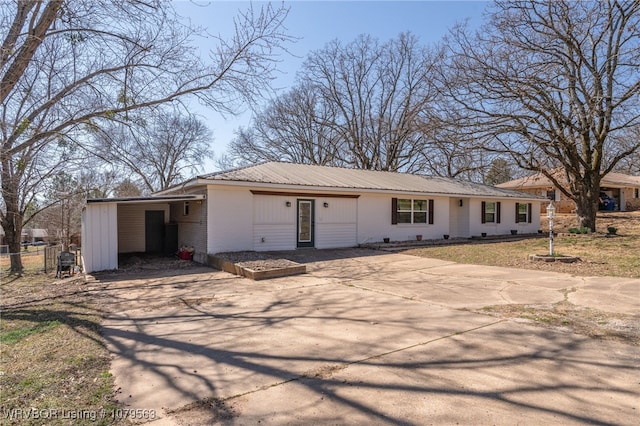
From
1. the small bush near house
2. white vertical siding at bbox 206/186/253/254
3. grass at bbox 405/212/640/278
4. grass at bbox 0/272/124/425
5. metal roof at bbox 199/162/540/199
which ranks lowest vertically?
grass at bbox 0/272/124/425

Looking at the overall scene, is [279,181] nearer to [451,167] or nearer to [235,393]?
[235,393]

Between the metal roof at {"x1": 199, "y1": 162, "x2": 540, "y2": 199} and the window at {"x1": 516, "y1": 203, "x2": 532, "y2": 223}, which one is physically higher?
the metal roof at {"x1": 199, "y1": 162, "x2": 540, "y2": 199}

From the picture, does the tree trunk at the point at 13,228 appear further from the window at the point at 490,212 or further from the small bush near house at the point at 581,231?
the small bush near house at the point at 581,231

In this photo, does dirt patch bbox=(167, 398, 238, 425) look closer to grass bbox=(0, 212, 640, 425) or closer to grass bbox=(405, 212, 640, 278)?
grass bbox=(0, 212, 640, 425)

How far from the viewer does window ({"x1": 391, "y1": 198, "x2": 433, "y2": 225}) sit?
1638 centimetres

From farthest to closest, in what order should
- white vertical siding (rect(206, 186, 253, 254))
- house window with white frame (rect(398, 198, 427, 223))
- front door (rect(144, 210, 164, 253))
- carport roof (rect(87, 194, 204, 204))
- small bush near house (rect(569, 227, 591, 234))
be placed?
small bush near house (rect(569, 227, 591, 234)) → house window with white frame (rect(398, 198, 427, 223)) → front door (rect(144, 210, 164, 253)) → white vertical siding (rect(206, 186, 253, 254)) → carport roof (rect(87, 194, 204, 204))

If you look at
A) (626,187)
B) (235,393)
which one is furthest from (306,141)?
(235,393)

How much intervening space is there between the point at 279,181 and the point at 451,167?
79.1ft

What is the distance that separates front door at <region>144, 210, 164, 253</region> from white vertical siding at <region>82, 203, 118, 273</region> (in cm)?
466

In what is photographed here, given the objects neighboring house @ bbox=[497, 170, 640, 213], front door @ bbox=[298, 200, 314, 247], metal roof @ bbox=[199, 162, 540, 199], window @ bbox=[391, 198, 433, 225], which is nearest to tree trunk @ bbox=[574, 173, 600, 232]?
metal roof @ bbox=[199, 162, 540, 199]

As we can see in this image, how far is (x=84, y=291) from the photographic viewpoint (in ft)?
25.4

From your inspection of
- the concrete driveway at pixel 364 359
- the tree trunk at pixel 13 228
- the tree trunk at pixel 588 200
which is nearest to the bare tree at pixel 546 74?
the tree trunk at pixel 588 200

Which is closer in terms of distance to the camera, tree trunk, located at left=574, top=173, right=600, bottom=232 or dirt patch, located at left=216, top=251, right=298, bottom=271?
dirt patch, located at left=216, top=251, right=298, bottom=271

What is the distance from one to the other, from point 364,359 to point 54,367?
10.1 ft
